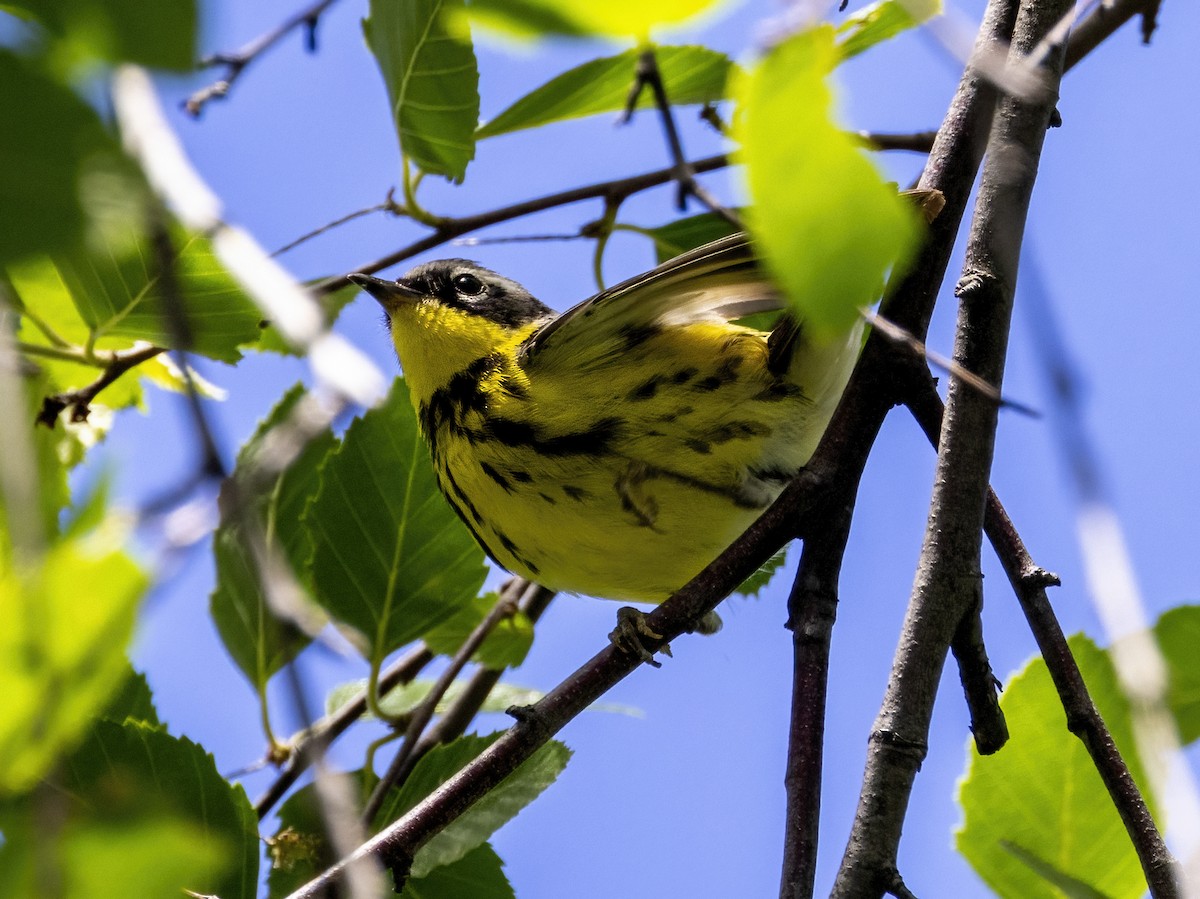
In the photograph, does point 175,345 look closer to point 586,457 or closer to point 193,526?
point 193,526

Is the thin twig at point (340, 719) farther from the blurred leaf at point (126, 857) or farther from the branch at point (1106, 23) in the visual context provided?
the branch at point (1106, 23)

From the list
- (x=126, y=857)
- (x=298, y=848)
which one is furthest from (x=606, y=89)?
(x=126, y=857)

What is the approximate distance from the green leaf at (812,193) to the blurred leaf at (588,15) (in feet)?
0.44

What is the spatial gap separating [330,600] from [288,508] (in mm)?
318

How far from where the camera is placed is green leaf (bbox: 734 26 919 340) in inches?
39.3

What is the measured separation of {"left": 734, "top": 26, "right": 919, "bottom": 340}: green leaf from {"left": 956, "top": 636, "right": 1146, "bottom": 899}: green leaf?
55.7 inches

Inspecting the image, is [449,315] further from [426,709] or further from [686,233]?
[426,709]

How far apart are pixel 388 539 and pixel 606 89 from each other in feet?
3.69

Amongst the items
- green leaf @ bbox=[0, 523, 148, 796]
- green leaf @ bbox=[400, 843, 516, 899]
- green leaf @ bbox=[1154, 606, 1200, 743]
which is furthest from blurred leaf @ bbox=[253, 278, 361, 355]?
green leaf @ bbox=[0, 523, 148, 796]

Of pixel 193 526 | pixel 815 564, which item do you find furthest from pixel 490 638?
pixel 193 526

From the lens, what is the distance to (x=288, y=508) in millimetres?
3248

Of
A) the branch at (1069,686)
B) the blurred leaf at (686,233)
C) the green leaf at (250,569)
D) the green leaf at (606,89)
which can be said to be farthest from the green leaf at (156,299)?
the branch at (1069,686)

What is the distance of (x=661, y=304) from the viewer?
3342mm

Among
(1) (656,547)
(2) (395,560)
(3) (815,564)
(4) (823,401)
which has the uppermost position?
(4) (823,401)
